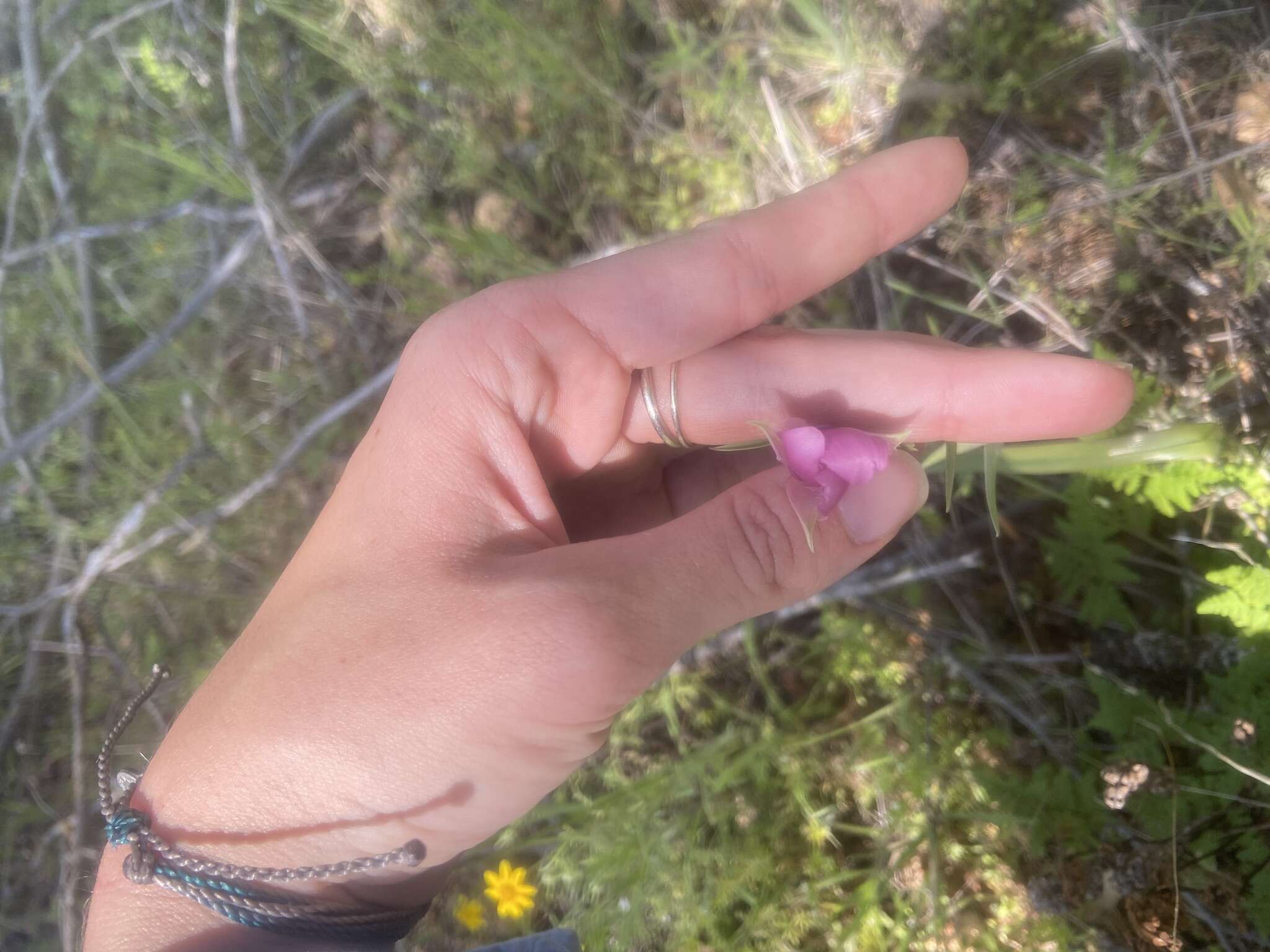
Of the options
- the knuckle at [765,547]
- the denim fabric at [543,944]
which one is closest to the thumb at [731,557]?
the knuckle at [765,547]

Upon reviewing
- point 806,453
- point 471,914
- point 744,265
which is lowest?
point 471,914

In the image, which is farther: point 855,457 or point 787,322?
point 787,322

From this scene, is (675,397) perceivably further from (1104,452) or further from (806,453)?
(1104,452)

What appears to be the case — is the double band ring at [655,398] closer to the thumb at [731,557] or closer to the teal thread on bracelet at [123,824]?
the thumb at [731,557]

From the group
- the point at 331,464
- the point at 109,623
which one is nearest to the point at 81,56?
the point at 331,464

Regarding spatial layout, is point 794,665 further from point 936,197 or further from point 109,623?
point 109,623

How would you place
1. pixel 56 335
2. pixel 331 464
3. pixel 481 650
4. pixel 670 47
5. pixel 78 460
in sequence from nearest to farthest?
pixel 481 650, pixel 670 47, pixel 331 464, pixel 78 460, pixel 56 335

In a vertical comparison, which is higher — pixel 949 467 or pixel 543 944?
pixel 949 467

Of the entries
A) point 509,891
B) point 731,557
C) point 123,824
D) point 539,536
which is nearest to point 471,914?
point 509,891
